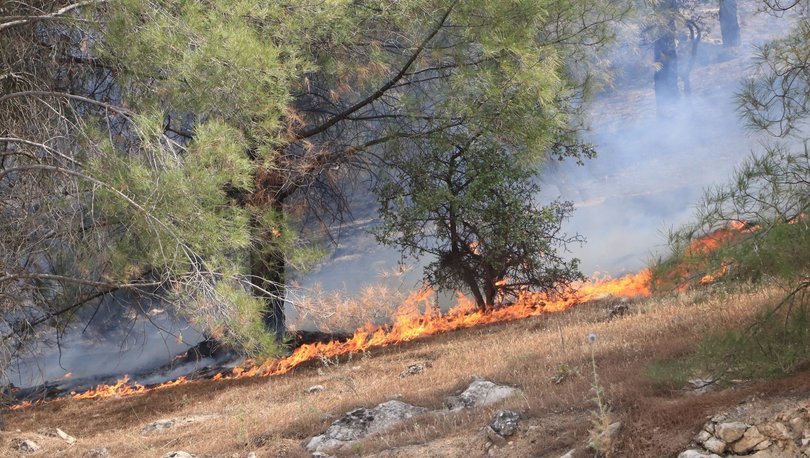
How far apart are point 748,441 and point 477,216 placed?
377 inches

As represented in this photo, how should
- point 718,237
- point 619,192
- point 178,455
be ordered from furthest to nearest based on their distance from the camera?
point 619,192
point 178,455
point 718,237

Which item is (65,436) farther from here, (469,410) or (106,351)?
(106,351)

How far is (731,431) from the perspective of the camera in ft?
18.0

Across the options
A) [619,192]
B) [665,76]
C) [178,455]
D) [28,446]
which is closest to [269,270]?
[28,446]

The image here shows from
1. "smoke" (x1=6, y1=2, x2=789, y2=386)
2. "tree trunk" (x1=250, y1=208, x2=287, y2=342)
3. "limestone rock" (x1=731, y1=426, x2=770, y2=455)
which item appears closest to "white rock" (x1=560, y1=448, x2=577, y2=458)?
Answer: "limestone rock" (x1=731, y1=426, x2=770, y2=455)

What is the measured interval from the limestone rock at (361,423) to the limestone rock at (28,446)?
4.08m

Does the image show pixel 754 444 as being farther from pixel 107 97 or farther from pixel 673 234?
pixel 107 97

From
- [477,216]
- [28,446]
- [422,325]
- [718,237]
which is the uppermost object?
[477,216]

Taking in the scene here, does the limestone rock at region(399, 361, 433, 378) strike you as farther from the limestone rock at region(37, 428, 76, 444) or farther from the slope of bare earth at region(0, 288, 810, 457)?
the limestone rock at region(37, 428, 76, 444)

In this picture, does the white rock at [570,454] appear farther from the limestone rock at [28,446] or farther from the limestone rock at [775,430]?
the limestone rock at [28,446]

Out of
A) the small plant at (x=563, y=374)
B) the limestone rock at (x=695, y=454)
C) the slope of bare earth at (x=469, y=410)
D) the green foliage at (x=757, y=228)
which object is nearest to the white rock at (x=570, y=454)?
the slope of bare earth at (x=469, y=410)

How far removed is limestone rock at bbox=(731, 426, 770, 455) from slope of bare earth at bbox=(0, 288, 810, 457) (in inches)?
15.0

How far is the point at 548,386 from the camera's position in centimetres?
793

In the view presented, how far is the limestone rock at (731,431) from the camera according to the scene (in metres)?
5.49
